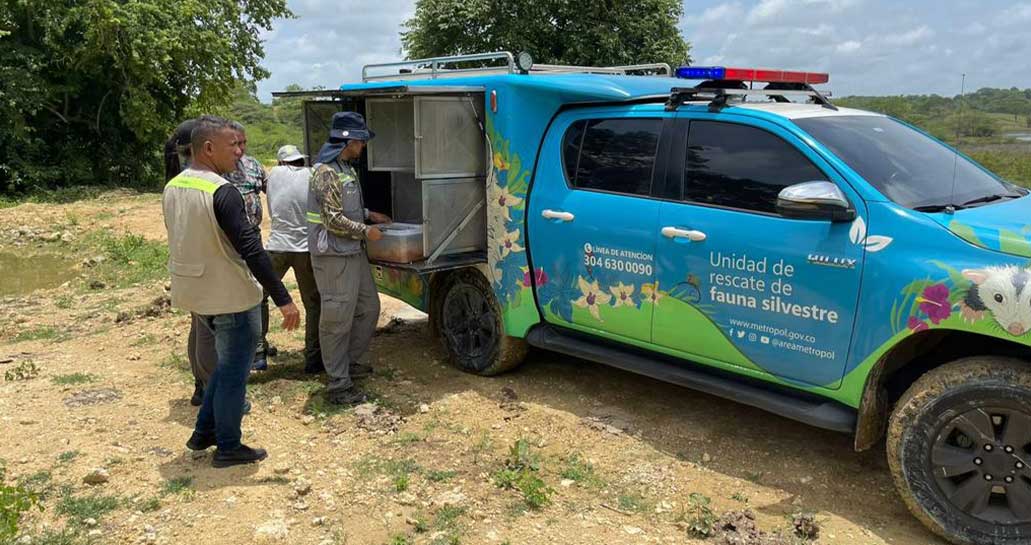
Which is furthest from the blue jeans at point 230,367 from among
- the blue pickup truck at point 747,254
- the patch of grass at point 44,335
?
the patch of grass at point 44,335

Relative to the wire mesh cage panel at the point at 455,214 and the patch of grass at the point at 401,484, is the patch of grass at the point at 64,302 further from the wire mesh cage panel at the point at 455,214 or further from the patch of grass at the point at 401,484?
the patch of grass at the point at 401,484

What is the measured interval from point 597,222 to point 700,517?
6.12 ft

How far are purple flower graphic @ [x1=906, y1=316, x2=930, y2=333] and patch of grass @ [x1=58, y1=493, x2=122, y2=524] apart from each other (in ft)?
12.7

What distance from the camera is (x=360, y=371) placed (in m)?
5.84

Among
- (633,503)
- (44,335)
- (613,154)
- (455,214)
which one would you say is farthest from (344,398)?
(44,335)

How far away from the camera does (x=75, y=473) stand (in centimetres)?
425

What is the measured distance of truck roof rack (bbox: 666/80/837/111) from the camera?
4371 mm

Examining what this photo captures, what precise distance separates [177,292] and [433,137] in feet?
6.50

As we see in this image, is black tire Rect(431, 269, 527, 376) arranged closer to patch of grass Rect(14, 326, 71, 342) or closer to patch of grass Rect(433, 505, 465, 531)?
patch of grass Rect(433, 505, 465, 531)

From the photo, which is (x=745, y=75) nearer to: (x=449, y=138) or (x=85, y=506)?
(x=449, y=138)

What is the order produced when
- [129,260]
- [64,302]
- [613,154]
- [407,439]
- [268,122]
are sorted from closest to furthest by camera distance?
1. [407,439]
2. [613,154]
3. [64,302]
4. [129,260]
5. [268,122]

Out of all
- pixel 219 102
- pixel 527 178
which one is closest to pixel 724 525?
pixel 527 178

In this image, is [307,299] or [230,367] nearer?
[230,367]

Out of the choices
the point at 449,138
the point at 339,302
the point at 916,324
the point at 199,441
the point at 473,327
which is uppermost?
the point at 449,138
